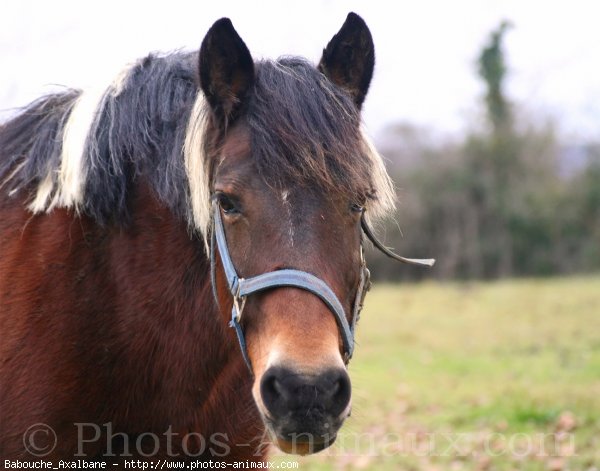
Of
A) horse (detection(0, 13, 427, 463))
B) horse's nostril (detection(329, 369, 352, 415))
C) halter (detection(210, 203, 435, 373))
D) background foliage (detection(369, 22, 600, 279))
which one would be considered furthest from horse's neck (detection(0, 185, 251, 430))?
background foliage (detection(369, 22, 600, 279))

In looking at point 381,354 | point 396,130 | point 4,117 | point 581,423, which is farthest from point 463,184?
point 4,117

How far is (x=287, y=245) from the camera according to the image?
2.59 meters

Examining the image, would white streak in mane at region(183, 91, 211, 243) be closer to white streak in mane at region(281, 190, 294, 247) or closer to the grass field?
white streak in mane at region(281, 190, 294, 247)

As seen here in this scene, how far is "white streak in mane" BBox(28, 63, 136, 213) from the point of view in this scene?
310cm

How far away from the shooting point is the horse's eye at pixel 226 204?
275cm

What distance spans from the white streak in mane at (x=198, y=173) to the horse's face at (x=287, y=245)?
0.05 metres

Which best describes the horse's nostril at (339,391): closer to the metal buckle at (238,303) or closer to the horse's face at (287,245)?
the horse's face at (287,245)

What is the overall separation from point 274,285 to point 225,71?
94cm

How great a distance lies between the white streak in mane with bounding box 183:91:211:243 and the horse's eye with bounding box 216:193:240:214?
0.39 feet

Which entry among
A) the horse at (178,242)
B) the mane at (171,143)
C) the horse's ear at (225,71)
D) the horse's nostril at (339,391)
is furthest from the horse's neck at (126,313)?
the horse's nostril at (339,391)

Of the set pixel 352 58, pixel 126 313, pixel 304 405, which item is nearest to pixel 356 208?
pixel 352 58

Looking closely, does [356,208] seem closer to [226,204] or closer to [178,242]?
[226,204]

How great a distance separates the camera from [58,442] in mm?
2902

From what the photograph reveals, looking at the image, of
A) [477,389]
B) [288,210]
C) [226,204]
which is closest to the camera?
[288,210]
